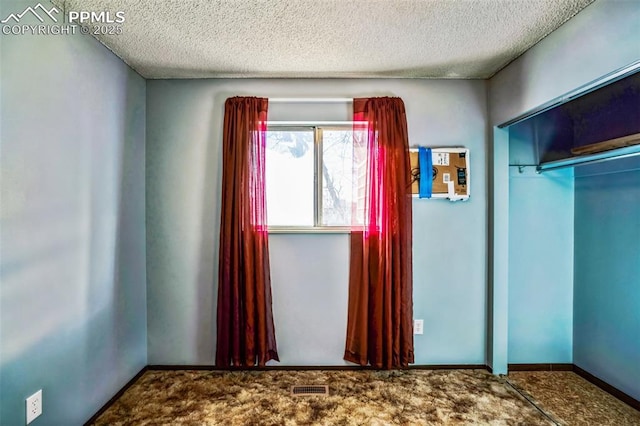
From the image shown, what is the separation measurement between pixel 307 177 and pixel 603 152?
2.04 meters

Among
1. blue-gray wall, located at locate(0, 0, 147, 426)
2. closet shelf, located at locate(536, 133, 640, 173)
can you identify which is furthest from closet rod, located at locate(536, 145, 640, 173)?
blue-gray wall, located at locate(0, 0, 147, 426)

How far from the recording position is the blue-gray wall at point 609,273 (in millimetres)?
2164

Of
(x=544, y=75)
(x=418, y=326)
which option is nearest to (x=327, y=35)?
(x=544, y=75)

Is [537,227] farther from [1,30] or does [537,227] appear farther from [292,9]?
[1,30]

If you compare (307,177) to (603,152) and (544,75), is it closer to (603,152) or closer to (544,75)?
(544,75)

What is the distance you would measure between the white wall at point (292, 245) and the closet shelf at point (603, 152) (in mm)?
552

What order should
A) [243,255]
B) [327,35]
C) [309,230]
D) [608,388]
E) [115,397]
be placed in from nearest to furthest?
[327,35]
[115,397]
[608,388]
[243,255]
[309,230]

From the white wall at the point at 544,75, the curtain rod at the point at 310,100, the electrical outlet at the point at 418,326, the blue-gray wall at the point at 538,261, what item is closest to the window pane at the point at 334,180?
the curtain rod at the point at 310,100

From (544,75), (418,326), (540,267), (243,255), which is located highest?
(544,75)

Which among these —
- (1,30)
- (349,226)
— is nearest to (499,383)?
(349,226)

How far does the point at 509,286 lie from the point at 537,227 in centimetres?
56

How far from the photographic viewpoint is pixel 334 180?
2.63 m

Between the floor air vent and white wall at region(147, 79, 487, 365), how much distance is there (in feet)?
0.84

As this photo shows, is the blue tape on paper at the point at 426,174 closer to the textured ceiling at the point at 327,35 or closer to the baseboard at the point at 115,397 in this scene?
the textured ceiling at the point at 327,35
